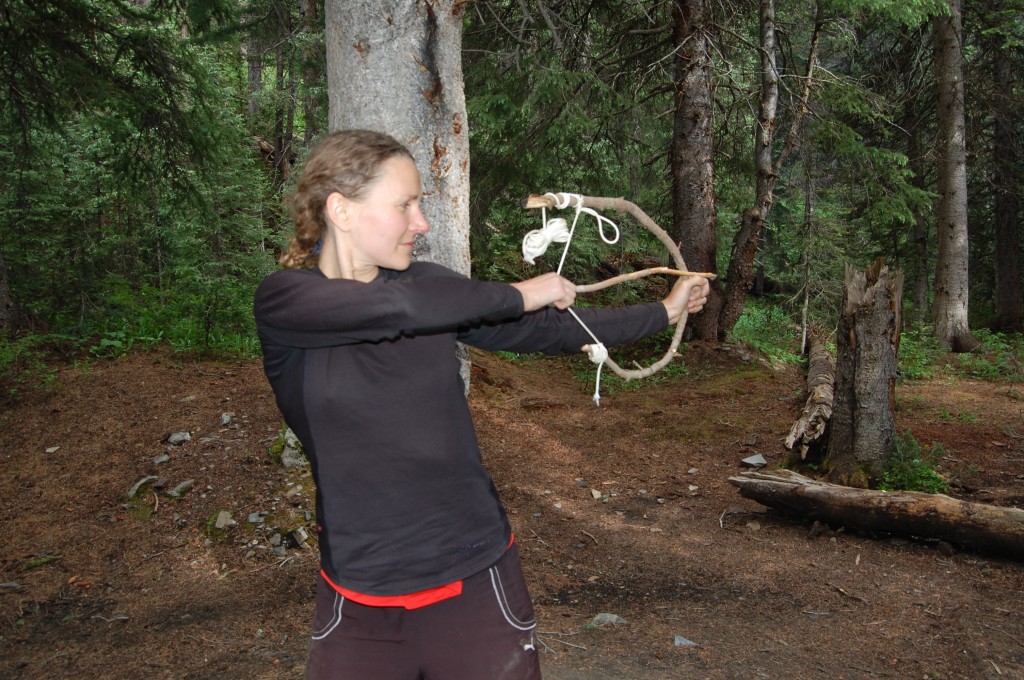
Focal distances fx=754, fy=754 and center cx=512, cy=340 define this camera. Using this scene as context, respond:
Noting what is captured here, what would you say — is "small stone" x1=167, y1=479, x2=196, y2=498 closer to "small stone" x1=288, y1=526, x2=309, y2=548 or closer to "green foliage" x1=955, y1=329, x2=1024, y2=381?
"small stone" x1=288, y1=526, x2=309, y2=548

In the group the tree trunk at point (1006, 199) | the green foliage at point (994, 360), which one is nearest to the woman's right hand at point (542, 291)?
the green foliage at point (994, 360)

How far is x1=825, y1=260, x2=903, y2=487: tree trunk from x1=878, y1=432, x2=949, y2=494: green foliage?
0.27 feet

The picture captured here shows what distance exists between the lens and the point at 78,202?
11445mm

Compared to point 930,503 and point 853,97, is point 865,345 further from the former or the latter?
point 853,97

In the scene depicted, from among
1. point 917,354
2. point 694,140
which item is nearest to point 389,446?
point 694,140

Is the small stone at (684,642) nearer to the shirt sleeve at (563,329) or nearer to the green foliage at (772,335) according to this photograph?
the shirt sleeve at (563,329)

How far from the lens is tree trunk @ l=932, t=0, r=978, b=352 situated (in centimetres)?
1428

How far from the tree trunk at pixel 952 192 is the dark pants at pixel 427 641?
14877 millimetres

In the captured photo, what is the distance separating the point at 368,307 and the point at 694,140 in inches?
429

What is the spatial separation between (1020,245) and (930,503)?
59.2 ft

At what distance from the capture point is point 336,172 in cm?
190

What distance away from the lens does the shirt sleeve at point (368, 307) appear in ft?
5.67

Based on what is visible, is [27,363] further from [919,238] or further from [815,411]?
[919,238]

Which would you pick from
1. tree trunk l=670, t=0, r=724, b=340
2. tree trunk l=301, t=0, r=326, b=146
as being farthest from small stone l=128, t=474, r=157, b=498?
tree trunk l=670, t=0, r=724, b=340
